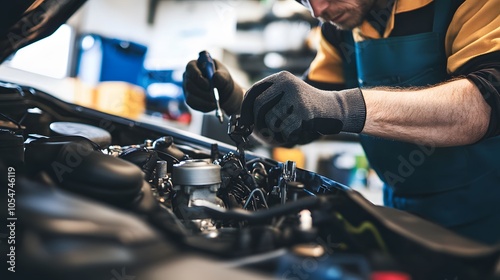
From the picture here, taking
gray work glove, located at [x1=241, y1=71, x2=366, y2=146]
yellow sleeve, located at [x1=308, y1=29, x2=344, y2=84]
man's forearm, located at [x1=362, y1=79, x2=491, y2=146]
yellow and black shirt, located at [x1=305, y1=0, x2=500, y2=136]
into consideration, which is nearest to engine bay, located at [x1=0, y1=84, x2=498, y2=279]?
gray work glove, located at [x1=241, y1=71, x2=366, y2=146]

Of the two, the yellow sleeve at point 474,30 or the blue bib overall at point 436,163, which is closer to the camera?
the yellow sleeve at point 474,30

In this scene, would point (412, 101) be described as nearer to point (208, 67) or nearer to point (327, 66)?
point (208, 67)

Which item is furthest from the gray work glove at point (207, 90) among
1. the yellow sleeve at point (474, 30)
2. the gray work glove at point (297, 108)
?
the yellow sleeve at point (474, 30)

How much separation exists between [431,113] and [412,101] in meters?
0.05

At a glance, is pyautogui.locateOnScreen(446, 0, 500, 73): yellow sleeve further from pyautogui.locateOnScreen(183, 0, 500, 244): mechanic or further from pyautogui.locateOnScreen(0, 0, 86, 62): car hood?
pyautogui.locateOnScreen(0, 0, 86, 62): car hood

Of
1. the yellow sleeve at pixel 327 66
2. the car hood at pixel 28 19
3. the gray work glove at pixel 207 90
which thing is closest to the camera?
the car hood at pixel 28 19

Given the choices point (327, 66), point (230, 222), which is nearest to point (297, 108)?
point (230, 222)

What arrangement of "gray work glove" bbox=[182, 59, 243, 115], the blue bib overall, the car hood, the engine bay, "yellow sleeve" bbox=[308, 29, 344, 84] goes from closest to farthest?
the engine bay → the car hood → the blue bib overall → "gray work glove" bbox=[182, 59, 243, 115] → "yellow sleeve" bbox=[308, 29, 344, 84]

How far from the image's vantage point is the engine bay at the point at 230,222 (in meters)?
0.33

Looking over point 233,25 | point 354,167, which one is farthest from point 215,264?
point 233,25

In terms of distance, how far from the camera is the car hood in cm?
64

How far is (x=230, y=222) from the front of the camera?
0.61 m

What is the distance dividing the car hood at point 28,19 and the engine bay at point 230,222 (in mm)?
225

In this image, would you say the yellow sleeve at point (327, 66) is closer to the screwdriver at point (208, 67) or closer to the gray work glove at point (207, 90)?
the gray work glove at point (207, 90)
